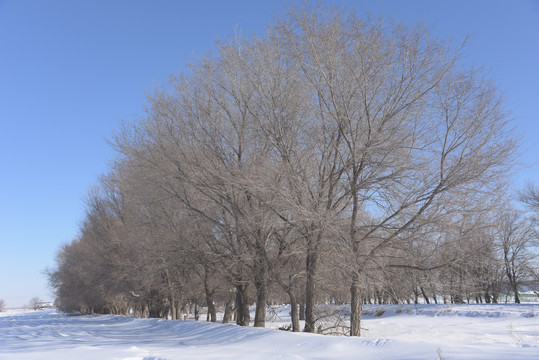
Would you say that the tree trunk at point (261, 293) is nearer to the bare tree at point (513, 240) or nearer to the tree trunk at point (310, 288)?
the tree trunk at point (310, 288)

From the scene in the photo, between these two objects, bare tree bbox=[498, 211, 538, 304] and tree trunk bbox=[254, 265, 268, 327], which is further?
tree trunk bbox=[254, 265, 268, 327]

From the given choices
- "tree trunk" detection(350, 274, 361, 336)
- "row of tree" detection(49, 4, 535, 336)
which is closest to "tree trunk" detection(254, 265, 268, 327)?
"row of tree" detection(49, 4, 535, 336)

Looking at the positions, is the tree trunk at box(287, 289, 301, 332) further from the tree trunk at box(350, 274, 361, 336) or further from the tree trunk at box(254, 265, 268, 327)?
the tree trunk at box(350, 274, 361, 336)

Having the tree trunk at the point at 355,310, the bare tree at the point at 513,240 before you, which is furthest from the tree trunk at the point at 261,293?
the bare tree at the point at 513,240

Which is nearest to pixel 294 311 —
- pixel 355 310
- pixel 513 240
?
pixel 355 310

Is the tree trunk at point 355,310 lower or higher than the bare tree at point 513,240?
lower

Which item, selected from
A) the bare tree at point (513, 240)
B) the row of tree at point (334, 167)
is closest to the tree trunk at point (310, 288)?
the row of tree at point (334, 167)

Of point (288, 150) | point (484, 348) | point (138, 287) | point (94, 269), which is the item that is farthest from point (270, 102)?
point (94, 269)

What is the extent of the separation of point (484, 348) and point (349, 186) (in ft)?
19.0

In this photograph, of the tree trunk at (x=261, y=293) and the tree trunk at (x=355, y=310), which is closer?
the tree trunk at (x=355, y=310)

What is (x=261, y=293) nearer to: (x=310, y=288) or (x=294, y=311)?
(x=294, y=311)

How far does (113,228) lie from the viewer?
1132 inches

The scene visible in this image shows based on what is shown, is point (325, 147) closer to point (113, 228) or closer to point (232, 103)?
point (232, 103)

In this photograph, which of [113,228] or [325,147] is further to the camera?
[113,228]
